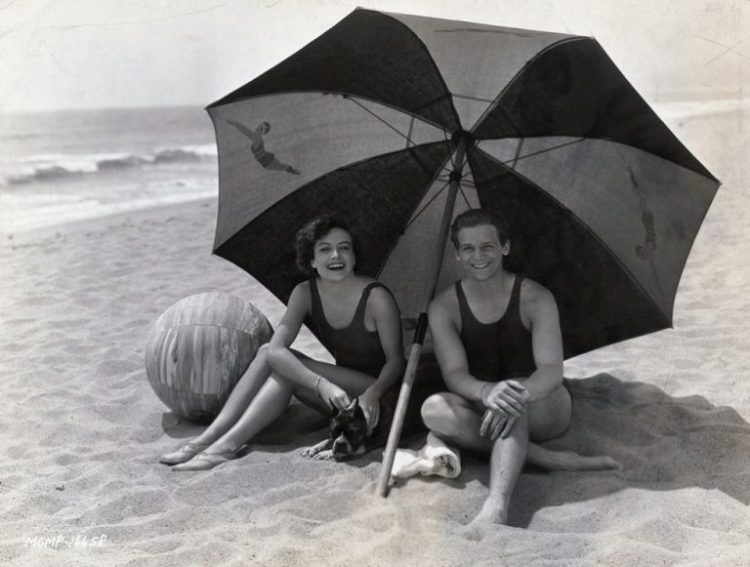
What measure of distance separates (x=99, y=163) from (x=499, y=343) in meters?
18.4

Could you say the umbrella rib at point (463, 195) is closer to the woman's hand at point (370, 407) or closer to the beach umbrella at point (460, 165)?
the beach umbrella at point (460, 165)

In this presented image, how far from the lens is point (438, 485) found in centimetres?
348

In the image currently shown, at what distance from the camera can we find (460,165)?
392cm

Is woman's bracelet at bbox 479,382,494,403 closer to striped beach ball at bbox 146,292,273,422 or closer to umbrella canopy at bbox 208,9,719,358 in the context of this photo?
umbrella canopy at bbox 208,9,719,358

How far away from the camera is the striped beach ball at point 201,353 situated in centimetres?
420

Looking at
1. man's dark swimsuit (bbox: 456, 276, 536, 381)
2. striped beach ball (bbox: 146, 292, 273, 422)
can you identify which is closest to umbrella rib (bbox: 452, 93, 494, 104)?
man's dark swimsuit (bbox: 456, 276, 536, 381)

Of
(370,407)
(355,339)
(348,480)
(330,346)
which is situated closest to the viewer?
(348,480)

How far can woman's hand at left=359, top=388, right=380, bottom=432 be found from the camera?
12.4 ft

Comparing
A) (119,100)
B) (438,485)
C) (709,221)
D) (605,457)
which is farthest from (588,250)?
(119,100)

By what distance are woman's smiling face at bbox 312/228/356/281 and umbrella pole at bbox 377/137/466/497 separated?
46 centimetres

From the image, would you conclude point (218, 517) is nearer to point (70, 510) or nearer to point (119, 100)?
point (70, 510)

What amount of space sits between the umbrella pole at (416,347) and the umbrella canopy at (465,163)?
3 centimetres

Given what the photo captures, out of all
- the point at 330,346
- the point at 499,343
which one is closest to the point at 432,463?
the point at 499,343

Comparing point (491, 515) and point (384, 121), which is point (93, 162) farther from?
point (491, 515)
